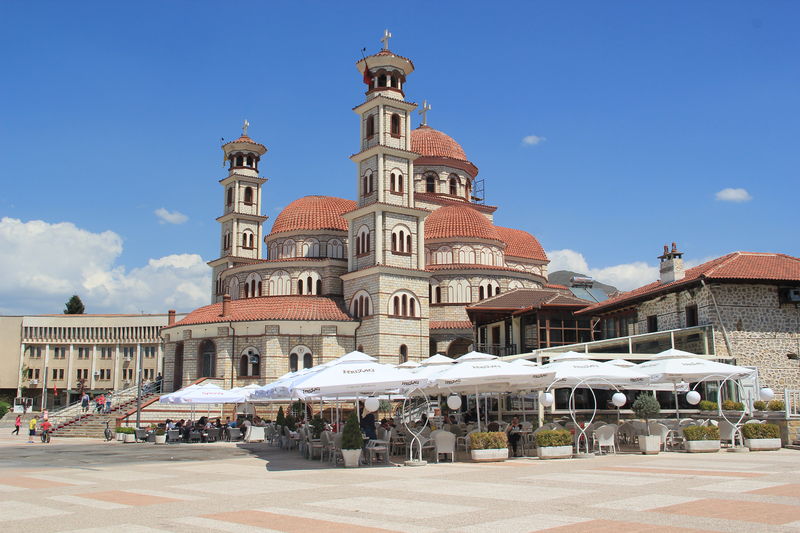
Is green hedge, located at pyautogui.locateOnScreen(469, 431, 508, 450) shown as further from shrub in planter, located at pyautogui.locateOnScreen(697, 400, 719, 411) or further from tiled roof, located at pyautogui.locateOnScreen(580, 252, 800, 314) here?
tiled roof, located at pyautogui.locateOnScreen(580, 252, 800, 314)

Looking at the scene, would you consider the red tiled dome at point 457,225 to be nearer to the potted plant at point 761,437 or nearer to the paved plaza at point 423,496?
the potted plant at point 761,437

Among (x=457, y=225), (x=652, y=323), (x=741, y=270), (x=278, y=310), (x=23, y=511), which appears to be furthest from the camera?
(x=457, y=225)

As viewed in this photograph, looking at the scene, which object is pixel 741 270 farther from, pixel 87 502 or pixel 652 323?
pixel 87 502

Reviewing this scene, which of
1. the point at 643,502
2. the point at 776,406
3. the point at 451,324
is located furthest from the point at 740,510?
the point at 451,324

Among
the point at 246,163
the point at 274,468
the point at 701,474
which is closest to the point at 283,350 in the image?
the point at 246,163

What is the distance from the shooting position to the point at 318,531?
9.51 m

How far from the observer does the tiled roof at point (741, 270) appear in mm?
30562

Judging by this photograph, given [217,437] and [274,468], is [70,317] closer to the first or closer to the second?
[217,437]

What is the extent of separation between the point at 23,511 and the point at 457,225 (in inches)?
1735

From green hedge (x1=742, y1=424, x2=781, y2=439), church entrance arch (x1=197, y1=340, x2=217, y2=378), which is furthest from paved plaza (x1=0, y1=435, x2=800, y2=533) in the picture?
church entrance arch (x1=197, y1=340, x2=217, y2=378)

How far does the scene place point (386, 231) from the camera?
4728 centimetres

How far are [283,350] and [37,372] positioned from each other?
146 ft

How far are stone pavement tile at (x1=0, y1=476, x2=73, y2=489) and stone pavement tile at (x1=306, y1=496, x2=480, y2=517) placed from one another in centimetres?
652

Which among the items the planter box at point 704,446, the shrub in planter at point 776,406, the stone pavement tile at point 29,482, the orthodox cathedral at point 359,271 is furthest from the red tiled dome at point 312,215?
the stone pavement tile at point 29,482
